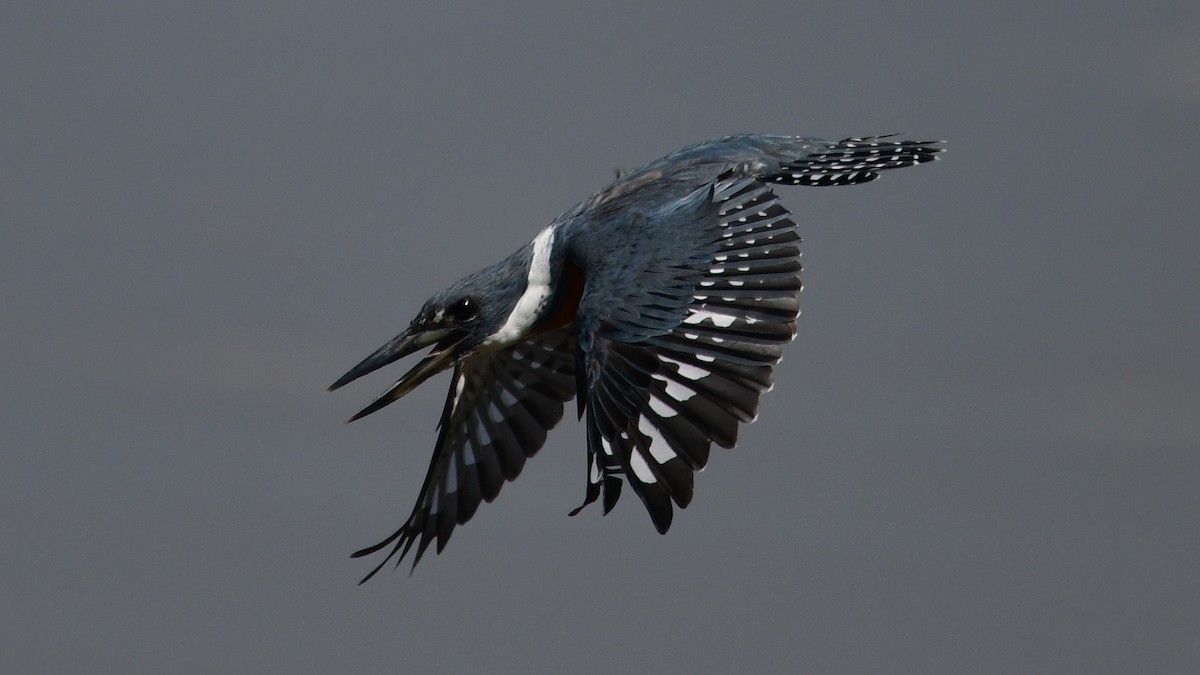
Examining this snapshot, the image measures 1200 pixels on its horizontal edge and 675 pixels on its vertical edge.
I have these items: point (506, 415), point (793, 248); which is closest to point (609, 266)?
point (793, 248)

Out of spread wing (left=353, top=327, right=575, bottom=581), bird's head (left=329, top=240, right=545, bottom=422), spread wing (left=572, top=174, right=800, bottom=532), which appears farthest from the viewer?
spread wing (left=353, top=327, right=575, bottom=581)

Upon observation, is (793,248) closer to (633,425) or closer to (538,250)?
(633,425)

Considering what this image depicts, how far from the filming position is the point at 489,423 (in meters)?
5.15

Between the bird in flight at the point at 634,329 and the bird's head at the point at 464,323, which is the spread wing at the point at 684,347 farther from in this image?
the bird's head at the point at 464,323

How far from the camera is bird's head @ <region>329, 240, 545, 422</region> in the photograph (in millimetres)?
4711

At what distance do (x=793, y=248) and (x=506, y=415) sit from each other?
1.40 meters

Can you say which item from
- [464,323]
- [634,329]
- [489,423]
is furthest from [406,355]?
[634,329]

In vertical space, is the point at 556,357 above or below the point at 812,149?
below

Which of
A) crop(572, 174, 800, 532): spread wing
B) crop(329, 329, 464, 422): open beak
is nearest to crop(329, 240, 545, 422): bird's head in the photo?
crop(329, 329, 464, 422): open beak

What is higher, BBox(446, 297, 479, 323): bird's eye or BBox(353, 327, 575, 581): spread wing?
BBox(446, 297, 479, 323): bird's eye

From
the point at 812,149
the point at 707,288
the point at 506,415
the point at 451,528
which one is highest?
the point at 812,149

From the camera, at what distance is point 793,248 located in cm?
404

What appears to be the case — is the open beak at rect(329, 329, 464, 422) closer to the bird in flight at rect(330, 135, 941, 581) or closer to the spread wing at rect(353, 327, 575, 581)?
the bird in flight at rect(330, 135, 941, 581)

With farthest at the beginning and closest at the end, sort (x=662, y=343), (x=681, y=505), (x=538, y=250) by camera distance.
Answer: (x=538, y=250) < (x=662, y=343) < (x=681, y=505)
